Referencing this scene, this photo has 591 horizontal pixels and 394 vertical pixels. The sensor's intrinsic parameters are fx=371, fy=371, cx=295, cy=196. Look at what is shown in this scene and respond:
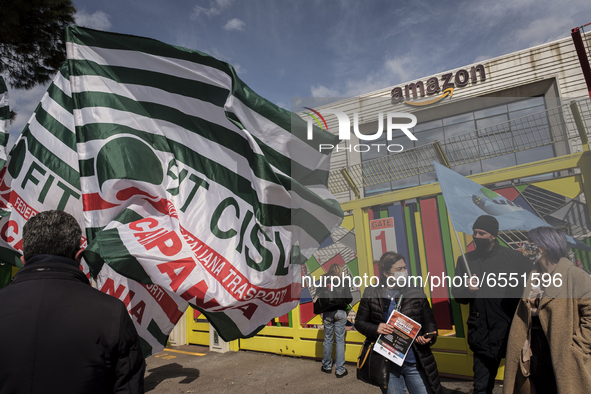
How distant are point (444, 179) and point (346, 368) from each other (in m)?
3.87

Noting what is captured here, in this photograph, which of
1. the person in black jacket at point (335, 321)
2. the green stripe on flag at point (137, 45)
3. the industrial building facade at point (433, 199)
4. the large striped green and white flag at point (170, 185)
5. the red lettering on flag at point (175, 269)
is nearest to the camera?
the red lettering on flag at point (175, 269)

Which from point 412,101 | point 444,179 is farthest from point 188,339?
point 412,101

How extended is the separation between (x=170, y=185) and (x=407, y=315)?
2524mm

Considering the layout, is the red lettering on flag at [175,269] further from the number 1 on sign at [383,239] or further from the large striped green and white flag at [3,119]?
the number 1 on sign at [383,239]

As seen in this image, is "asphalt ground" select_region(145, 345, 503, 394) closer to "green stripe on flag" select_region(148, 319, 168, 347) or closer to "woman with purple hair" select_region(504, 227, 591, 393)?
"woman with purple hair" select_region(504, 227, 591, 393)

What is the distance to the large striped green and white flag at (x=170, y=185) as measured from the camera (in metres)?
2.76

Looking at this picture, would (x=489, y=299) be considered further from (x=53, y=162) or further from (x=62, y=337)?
(x=53, y=162)

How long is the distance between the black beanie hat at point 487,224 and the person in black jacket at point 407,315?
1.01 meters

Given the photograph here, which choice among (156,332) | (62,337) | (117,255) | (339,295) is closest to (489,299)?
(339,295)

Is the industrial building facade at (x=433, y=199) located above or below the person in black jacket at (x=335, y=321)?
above

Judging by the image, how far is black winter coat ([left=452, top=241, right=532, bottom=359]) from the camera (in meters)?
3.64

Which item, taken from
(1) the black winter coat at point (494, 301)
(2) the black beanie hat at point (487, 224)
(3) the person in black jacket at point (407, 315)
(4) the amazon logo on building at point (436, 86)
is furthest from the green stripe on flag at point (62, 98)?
(4) the amazon logo on building at point (436, 86)

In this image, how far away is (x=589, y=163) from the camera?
485 centimetres

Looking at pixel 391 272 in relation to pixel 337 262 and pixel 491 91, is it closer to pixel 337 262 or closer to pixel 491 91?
pixel 337 262
